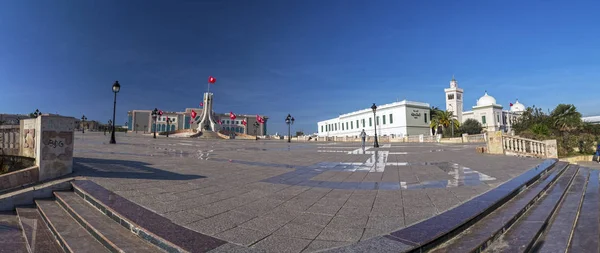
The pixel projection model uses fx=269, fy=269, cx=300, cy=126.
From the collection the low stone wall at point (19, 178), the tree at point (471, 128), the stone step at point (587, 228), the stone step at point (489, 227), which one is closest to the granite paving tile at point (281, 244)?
the stone step at point (489, 227)

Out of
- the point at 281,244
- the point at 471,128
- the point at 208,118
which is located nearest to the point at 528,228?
the point at 281,244

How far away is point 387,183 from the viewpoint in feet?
18.6

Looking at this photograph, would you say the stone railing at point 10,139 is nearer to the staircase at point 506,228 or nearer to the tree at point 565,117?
the staircase at point 506,228

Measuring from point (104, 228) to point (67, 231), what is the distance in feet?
1.97

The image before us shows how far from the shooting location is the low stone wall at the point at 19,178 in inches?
184

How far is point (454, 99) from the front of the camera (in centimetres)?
7594

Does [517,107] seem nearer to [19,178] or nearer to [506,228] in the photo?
[506,228]

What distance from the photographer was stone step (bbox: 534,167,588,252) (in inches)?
99.8

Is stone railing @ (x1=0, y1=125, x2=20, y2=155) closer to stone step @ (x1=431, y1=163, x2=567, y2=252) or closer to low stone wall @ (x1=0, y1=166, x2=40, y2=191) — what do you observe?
low stone wall @ (x1=0, y1=166, x2=40, y2=191)

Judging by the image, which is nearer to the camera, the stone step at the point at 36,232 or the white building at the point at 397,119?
the stone step at the point at 36,232

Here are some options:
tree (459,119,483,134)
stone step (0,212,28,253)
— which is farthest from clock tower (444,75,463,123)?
stone step (0,212,28,253)

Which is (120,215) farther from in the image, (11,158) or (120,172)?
(11,158)

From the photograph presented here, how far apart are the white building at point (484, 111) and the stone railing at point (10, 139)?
8301cm

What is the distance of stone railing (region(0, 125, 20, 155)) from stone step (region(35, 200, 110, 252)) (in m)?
2.96
